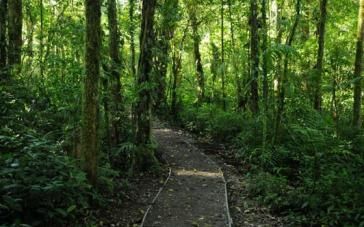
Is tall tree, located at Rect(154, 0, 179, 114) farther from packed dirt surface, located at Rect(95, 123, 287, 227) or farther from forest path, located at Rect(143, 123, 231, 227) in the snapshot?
packed dirt surface, located at Rect(95, 123, 287, 227)

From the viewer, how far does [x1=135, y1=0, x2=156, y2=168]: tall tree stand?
10.4 m

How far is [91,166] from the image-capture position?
24.6 feet

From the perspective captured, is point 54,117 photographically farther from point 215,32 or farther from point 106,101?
point 215,32

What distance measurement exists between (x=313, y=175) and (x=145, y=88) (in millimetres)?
4528

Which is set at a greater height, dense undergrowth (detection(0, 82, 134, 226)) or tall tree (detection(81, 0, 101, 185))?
tall tree (detection(81, 0, 101, 185))

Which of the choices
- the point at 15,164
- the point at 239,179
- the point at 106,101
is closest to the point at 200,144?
the point at 239,179

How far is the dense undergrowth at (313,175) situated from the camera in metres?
7.06

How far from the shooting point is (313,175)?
8102 mm

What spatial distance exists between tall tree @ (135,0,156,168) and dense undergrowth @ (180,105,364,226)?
9.20ft

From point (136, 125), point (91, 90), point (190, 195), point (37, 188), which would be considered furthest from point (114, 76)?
point (37, 188)

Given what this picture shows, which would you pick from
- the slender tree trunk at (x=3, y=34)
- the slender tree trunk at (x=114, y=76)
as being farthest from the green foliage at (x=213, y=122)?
the slender tree trunk at (x=3, y=34)

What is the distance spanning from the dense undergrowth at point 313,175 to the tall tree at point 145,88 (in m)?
2.80

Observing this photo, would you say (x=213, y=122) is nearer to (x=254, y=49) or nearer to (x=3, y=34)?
(x=254, y=49)

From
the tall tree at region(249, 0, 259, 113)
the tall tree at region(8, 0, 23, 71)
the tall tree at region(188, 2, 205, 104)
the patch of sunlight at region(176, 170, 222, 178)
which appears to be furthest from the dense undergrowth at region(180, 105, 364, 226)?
the tall tree at region(188, 2, 205, 104)
